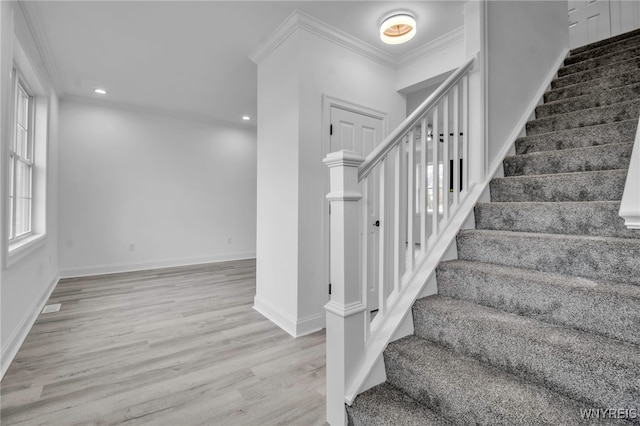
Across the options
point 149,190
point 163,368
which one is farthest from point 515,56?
point 149,190

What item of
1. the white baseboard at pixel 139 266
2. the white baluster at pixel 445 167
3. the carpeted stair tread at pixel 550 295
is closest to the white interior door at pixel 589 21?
the white baluster at pixel 445 167

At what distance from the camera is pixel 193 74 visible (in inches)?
148

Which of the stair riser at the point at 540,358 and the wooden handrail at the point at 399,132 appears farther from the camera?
the wooden handrail at the point at 399,132

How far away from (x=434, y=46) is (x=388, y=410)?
3.15m

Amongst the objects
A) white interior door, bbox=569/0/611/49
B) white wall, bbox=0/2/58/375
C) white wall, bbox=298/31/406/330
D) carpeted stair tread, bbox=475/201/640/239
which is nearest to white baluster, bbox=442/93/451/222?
carpeted stair tread, bbox=475/201/640/239

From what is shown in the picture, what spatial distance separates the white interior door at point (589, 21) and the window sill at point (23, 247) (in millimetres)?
6907

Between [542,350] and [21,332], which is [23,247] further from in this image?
[542,350]

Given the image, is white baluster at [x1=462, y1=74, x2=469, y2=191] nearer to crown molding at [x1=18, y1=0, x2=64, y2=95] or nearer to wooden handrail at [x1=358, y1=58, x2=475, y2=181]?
wooden handrail at [x1=358, y1=58, x2=475, y2=181]

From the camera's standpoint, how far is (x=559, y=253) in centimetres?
146

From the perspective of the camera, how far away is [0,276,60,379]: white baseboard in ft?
6.75

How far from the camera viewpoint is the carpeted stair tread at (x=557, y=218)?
1.49m

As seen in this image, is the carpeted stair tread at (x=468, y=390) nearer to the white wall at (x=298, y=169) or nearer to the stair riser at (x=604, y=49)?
the white wall at (x=298, y=169)

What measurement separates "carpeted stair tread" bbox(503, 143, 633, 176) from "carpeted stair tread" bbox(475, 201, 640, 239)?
407 mm

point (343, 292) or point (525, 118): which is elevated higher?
point (525, 118)
